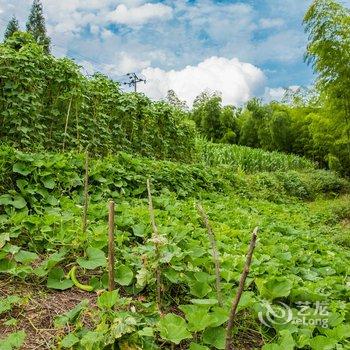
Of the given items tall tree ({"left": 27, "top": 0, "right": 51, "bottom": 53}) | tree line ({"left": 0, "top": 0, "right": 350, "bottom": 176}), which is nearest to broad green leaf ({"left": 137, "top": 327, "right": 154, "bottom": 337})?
tree line ({"left": 0, "top": 0, "right": 350, "bottom": 176})

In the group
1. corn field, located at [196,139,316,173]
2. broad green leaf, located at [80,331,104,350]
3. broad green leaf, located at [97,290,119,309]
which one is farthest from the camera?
corn field, located at [196,139,316,173]

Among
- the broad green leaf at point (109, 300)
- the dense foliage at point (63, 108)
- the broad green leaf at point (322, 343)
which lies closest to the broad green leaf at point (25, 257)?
the broad green leaf at point (109, 300)

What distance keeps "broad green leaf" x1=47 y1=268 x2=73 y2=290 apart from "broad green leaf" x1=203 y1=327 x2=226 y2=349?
763 millimetres

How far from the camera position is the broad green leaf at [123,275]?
2088mm

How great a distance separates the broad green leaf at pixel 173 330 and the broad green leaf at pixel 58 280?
64 centimetres

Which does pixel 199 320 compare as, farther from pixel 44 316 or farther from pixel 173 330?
pixel 44 316

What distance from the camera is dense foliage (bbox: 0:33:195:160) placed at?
195 inches

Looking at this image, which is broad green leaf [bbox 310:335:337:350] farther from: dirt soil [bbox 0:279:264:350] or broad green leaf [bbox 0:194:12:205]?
broad green leaf [bbox 0:194:12:205]

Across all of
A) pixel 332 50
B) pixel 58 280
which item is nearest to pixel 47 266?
pixel 58 280

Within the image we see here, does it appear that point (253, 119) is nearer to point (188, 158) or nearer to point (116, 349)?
point (188, 158)

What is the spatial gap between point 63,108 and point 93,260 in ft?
13.5

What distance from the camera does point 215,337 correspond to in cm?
175

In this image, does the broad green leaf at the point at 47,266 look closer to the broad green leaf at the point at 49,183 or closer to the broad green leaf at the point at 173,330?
the broad green leaf at the point at 173,330

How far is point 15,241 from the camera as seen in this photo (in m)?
2.60
